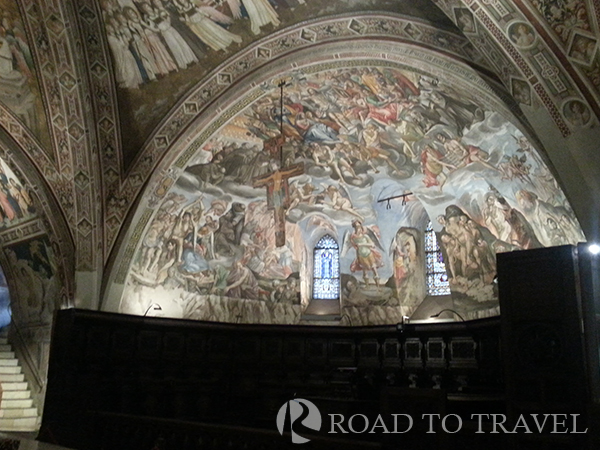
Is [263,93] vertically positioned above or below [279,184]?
above

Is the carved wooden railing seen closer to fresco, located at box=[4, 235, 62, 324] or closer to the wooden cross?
fresco, located at box=[4, 235, 62, 324]

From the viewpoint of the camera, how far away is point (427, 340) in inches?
579

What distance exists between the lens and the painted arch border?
1083cm

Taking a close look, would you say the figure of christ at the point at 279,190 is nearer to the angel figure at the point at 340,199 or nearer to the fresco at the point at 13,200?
the angel figure at the point at 340,199

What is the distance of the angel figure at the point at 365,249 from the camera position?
16797mm

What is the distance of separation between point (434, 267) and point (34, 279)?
1198 centimetres

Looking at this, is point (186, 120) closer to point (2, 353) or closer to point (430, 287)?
point (430, 287)

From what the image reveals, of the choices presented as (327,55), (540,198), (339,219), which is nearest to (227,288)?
(339,219)

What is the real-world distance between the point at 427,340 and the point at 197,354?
624cm

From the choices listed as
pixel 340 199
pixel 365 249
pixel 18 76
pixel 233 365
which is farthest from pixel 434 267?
pixel 18 76

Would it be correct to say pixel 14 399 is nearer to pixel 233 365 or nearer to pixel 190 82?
pixel 233 365

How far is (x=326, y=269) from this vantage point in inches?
711

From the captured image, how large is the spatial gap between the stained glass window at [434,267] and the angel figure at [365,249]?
4.47 ft

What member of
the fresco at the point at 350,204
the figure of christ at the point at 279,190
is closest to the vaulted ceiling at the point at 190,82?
the fresco at the point at 350,204
